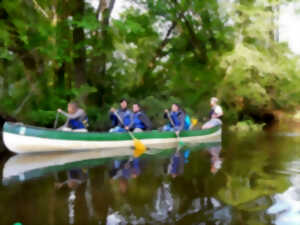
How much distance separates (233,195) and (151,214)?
1.43 meters

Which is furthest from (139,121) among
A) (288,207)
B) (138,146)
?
(288,207)

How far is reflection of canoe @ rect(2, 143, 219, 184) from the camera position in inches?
256

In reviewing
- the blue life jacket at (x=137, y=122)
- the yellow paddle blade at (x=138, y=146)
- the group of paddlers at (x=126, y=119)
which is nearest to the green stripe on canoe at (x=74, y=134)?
the yellow paddle blade at (x=138, y=146)

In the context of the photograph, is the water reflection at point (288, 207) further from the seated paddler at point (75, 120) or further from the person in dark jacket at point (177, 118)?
the seated paddler at point (75, 120)

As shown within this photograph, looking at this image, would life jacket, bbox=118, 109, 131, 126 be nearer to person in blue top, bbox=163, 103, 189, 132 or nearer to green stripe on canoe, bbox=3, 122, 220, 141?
green stripe on canoe, bbox=3, 122, 220, 141

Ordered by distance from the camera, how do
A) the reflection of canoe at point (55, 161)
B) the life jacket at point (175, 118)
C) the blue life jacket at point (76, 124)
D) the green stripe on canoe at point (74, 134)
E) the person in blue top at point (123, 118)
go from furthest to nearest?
the life jacket at point (175, 118), the person in blue top at point (123, 118), the blue life jacket at point (76, 124), the green stripe on canoe at point (74, 134), the reflection of canoe at point (55, 161)

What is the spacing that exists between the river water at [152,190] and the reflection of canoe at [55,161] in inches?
0.9

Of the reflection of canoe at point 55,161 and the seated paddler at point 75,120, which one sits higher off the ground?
the seated paddler at point 75,120

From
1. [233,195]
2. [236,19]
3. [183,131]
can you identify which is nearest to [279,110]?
[236,19]

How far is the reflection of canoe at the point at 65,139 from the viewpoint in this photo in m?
8.76

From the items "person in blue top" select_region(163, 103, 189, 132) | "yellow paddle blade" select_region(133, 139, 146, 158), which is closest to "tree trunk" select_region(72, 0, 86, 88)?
"person in blue top" select_region(163, 103, 189, 132)

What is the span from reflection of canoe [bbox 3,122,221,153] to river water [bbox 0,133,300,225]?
647 mm

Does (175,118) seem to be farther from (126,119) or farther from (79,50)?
(79,50)

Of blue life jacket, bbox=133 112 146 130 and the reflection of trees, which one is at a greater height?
blue life jacket, bbox=133 112 146 130
